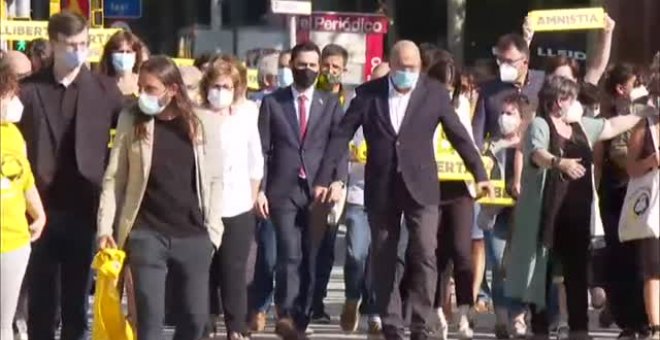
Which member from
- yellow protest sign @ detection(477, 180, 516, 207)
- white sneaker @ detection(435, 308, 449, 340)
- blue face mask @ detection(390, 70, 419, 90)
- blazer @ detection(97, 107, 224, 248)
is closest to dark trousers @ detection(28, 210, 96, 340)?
blazer @ detection(97, 107, 224, 248)

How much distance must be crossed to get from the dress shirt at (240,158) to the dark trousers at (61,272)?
1112 millimetres

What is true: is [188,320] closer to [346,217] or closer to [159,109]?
[159,109]

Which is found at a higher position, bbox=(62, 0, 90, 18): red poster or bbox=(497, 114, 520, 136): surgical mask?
bbox=(62, 0, 90, 18): red poster

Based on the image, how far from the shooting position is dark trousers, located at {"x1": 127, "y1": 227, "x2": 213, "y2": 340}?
1024 centimetres

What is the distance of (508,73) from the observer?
45.8 ft

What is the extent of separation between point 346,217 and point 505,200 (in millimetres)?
1233

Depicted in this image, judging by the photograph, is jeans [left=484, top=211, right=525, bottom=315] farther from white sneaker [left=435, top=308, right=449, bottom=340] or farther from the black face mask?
the black face mask

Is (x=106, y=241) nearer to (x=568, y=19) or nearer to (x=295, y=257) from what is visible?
(x=295, y=257)

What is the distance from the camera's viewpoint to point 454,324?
548 inches

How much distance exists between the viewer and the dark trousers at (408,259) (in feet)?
40.2

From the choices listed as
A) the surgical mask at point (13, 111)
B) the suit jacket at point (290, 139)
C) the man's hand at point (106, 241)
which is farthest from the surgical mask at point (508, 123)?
the surgical mask at point (13, 111)

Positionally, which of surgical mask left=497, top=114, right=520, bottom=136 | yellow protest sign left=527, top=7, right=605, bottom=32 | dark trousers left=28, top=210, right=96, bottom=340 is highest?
yellow protest sign left=527, top=7, right=605, bottom=32

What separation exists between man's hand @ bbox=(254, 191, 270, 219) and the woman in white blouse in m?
0.44

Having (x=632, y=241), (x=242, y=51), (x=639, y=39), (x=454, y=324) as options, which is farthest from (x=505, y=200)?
(x=242, y=51)
